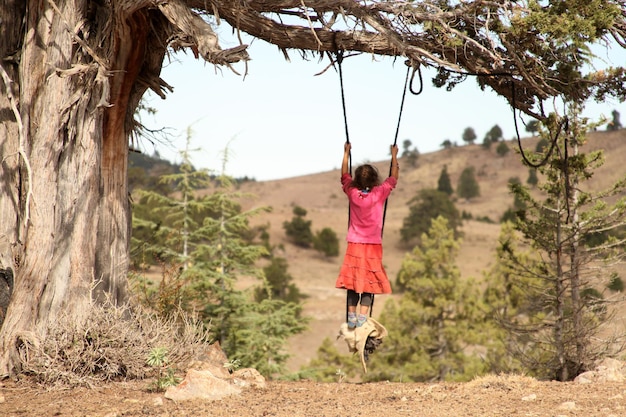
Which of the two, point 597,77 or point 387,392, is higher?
point 597,77

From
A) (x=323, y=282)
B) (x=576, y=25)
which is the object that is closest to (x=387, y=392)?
(x=576, y=25)

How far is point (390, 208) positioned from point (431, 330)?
2134 inches

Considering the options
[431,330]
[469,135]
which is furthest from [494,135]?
[431,330]

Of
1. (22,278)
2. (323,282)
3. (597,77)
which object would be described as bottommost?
(323,282)

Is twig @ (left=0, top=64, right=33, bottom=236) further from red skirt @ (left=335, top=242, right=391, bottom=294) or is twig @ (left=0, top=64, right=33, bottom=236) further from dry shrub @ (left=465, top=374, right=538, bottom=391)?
dry shrub @ (left=465, top=374, right=538, bottom=391)

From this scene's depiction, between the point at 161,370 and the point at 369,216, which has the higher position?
the point at 369,216

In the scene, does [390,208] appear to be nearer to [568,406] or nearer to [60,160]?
[60,160]

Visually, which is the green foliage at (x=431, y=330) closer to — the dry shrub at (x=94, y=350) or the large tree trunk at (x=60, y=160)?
the dry shrub at (x=94, y=350)

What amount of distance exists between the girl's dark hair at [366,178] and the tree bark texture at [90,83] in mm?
1147

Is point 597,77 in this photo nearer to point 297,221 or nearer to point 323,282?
point 323,282

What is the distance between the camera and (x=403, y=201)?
3125 inches

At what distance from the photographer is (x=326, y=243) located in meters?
53.8

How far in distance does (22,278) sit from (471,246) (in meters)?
52.7

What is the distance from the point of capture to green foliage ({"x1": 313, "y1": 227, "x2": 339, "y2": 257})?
53.5 meters
